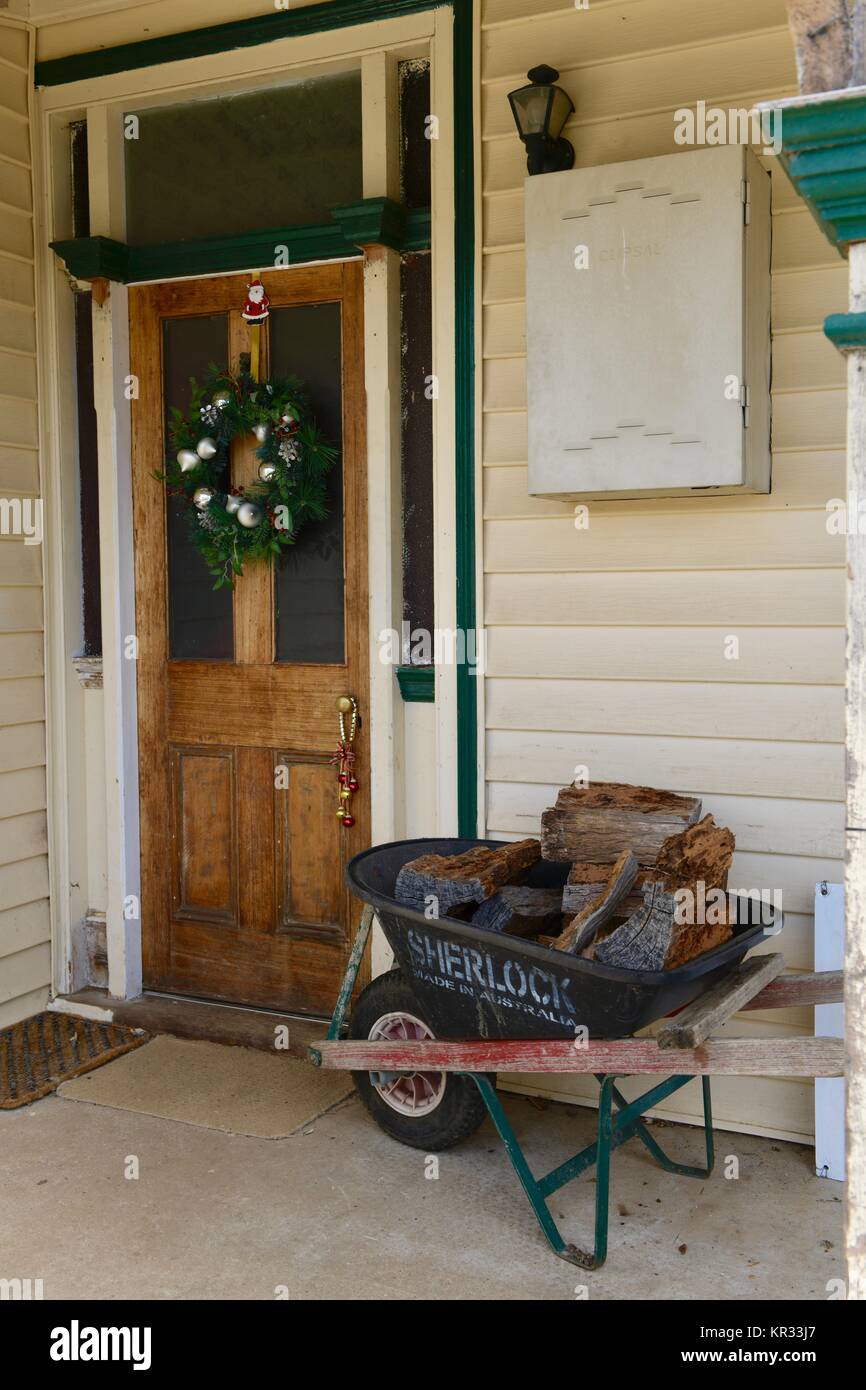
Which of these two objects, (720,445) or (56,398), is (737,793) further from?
(56,398)

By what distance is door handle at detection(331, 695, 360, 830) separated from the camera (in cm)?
418

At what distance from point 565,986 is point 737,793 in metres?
1.02

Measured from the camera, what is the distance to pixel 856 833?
5.73 ft

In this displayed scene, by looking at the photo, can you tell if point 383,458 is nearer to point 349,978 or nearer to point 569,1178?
point 349,978

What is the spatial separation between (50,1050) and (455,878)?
1955 mm

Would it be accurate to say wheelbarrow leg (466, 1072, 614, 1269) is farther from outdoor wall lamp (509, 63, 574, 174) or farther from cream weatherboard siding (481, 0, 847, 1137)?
outdoor wall lamp (509, 63, 574, 174)

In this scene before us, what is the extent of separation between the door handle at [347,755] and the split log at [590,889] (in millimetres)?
1296

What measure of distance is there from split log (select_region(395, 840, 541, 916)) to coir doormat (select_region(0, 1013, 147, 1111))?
1.59m

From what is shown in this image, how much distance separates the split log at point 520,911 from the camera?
3061mm

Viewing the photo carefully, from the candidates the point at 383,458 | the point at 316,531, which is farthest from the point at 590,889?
the point at 316,531

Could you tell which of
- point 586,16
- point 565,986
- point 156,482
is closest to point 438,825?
point 565,986

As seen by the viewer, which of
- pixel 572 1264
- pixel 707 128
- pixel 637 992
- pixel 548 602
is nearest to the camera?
pixel 637 992

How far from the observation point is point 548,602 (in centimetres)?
376

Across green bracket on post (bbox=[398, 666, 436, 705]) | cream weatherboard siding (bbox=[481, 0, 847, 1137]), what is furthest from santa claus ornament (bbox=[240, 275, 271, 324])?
green bracket on post (bbox=[398, 666, 436, 705])
